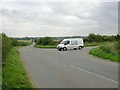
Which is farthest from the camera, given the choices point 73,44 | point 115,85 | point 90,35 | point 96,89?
point 90,35

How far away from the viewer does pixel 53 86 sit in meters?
11.4

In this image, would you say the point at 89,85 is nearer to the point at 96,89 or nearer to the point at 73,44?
the point at 96,89

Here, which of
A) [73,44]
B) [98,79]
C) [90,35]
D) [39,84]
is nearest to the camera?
[39,84]

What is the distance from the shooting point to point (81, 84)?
11672mm

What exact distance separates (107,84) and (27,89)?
340 centimetres

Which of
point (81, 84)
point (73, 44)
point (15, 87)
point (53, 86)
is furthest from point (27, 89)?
point (73, 44)

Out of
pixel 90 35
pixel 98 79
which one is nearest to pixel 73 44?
pixel 90 35

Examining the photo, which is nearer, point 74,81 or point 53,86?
point 53,86

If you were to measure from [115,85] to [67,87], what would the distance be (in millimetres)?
1994

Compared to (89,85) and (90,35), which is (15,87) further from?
(90,35)

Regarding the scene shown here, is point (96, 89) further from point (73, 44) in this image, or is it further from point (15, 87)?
point (73, 44)

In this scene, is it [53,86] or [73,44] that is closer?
[53,86]

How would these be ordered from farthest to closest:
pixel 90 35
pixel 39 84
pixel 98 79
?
pixel 90 35
pixel 98 79
pixel 39 84

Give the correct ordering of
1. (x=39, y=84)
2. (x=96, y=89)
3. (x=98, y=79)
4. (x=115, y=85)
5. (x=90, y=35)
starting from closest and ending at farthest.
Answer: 1. (x=96, y=89)
2. (x=115, y=85)
3. (x=39, y=84)
4. (x=98, y=79)
5. (x=90, y=35)
